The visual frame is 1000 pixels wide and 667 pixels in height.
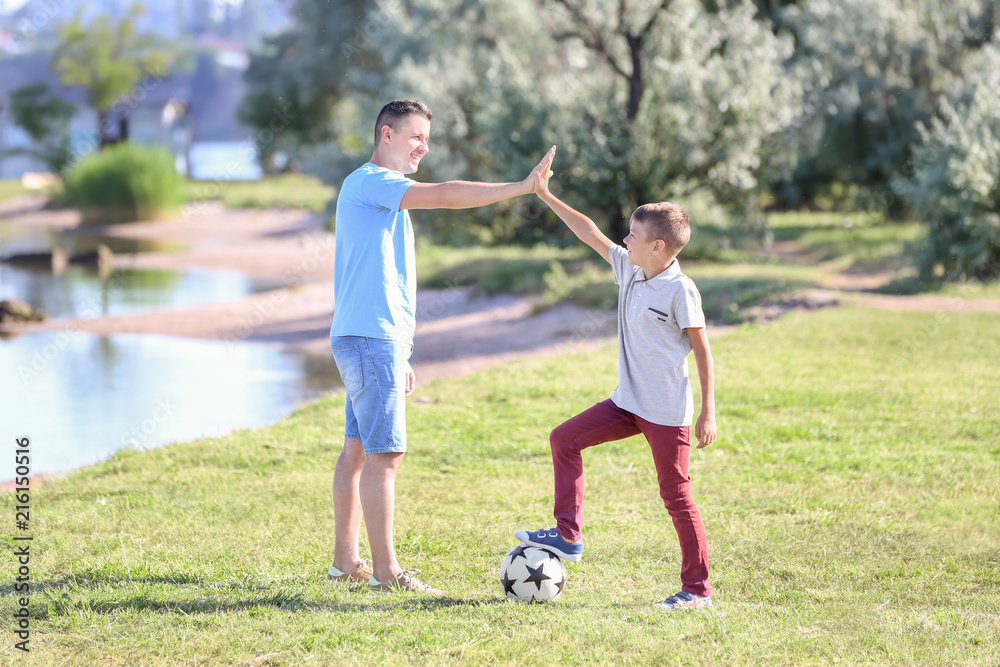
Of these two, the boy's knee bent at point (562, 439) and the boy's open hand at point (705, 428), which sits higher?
the boy's open hand at point (705, 428)

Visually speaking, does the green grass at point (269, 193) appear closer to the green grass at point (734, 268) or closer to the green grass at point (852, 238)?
the green grass at point (852, 238)

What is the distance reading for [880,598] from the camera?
14.4 feet

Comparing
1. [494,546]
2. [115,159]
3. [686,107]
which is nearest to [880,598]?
[494,546]

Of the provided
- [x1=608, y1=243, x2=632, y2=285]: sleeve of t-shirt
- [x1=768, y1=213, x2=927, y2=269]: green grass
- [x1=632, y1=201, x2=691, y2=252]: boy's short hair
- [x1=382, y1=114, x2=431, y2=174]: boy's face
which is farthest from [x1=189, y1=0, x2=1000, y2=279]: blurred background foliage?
[x1=382, y1=114, x2=431, y2=174]: boy's face

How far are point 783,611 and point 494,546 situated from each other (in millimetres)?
1424

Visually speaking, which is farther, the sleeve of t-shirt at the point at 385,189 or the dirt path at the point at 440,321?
the dirt path at the point at 440,321

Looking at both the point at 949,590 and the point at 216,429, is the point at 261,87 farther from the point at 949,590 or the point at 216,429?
the point at 949,590

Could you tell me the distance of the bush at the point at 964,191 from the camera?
1321 centimetres

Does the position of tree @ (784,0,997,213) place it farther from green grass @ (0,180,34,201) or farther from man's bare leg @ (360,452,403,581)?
green grass @ (0,180,34,201)

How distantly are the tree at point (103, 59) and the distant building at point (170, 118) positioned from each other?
1715mm

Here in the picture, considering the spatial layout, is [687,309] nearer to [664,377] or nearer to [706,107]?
[664,377]

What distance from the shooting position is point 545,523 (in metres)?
5.38

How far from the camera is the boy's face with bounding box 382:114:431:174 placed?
4.05m

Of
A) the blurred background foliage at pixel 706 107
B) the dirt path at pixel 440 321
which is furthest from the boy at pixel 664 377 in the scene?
the blurred background foliage at pixel 706 107
